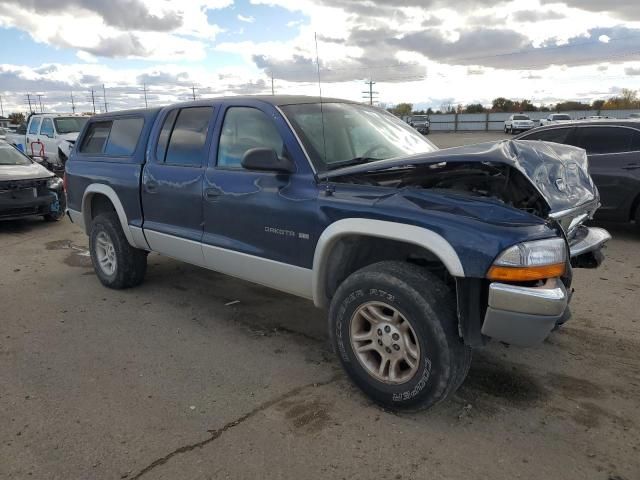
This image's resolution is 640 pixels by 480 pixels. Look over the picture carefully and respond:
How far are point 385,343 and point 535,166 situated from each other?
1.40m

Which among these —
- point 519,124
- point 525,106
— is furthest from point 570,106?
point 519,124

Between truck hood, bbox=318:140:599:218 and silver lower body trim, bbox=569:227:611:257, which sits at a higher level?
truck hood, bbox=318:140:599:218

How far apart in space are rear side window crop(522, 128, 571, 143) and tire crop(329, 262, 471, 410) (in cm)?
602

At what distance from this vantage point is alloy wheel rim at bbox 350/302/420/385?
3.09 m

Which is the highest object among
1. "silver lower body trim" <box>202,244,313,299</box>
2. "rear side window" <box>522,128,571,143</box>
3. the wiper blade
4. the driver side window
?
the driver side window

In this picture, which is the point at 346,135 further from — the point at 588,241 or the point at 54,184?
the point at 54,184

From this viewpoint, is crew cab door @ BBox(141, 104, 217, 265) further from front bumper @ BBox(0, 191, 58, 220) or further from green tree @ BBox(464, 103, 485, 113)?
green tree @ BBox(464, 103, 485, 113)

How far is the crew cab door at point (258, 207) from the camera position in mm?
3660

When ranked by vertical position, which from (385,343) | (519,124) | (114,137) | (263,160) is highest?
(114,137)

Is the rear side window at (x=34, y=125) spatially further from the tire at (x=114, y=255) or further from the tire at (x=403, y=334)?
the tire at (x=403, y=334)

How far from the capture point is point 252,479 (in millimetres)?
2627

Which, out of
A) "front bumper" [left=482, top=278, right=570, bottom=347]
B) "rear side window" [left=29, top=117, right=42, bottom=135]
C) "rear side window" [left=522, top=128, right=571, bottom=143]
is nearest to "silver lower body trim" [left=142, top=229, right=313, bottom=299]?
"front bumper" [left=482, top=278, right=570, bottom=347]

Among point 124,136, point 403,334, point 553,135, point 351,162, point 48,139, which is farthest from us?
point 48,139

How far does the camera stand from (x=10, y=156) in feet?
32.3
